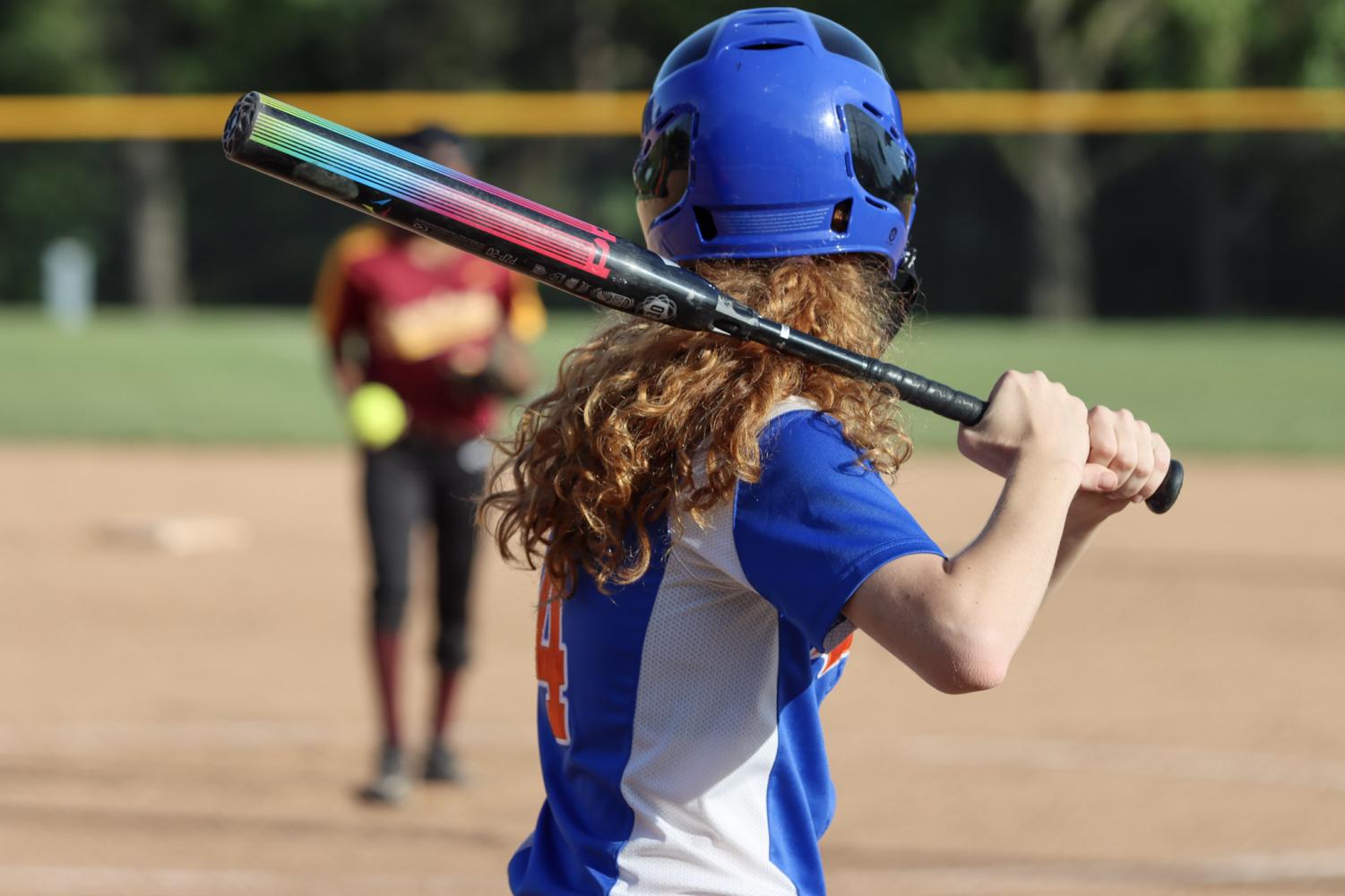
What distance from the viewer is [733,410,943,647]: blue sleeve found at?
1.80 metres

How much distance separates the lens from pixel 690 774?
1.99 meters

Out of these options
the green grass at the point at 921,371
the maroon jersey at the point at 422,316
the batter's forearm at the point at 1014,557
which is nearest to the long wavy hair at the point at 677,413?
the batter's forearm at the point at 1014,557

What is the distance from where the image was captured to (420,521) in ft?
20.4

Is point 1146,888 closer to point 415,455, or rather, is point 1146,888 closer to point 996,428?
point 415,455

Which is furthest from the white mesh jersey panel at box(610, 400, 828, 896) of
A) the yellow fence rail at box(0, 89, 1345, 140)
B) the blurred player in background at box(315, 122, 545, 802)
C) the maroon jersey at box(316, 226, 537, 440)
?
the yellow fence rail at box(0, 89, 1345, 140)

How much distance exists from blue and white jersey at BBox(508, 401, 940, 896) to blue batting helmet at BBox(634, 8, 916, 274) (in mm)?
276

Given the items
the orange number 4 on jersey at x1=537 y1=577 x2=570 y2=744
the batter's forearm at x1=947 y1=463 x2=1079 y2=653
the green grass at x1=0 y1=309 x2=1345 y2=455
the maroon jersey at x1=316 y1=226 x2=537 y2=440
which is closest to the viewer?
the batter's forearm at x1=947 y1=463 x2=1079 y2=653

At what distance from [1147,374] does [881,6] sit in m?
16.4

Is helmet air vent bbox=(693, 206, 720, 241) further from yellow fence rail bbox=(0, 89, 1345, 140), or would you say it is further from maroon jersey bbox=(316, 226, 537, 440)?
yellow fence rail bbox=(0, 89, 1345, 140)

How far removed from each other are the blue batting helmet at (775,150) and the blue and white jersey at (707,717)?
0.28 metres

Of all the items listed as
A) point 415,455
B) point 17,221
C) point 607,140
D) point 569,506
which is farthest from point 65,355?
point 569,506

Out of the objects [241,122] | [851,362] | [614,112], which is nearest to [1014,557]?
[851,362]

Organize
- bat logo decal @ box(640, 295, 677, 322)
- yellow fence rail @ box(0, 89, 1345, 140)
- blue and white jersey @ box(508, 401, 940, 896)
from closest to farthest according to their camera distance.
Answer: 1. blue and white jersey @ box(508, 401, 940, 896)
2. bat logo decal @ box(640, 295, 677, 322)
3. yellow fence rail @ box(0, 89, 1345, 140)

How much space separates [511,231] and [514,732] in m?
4.95
